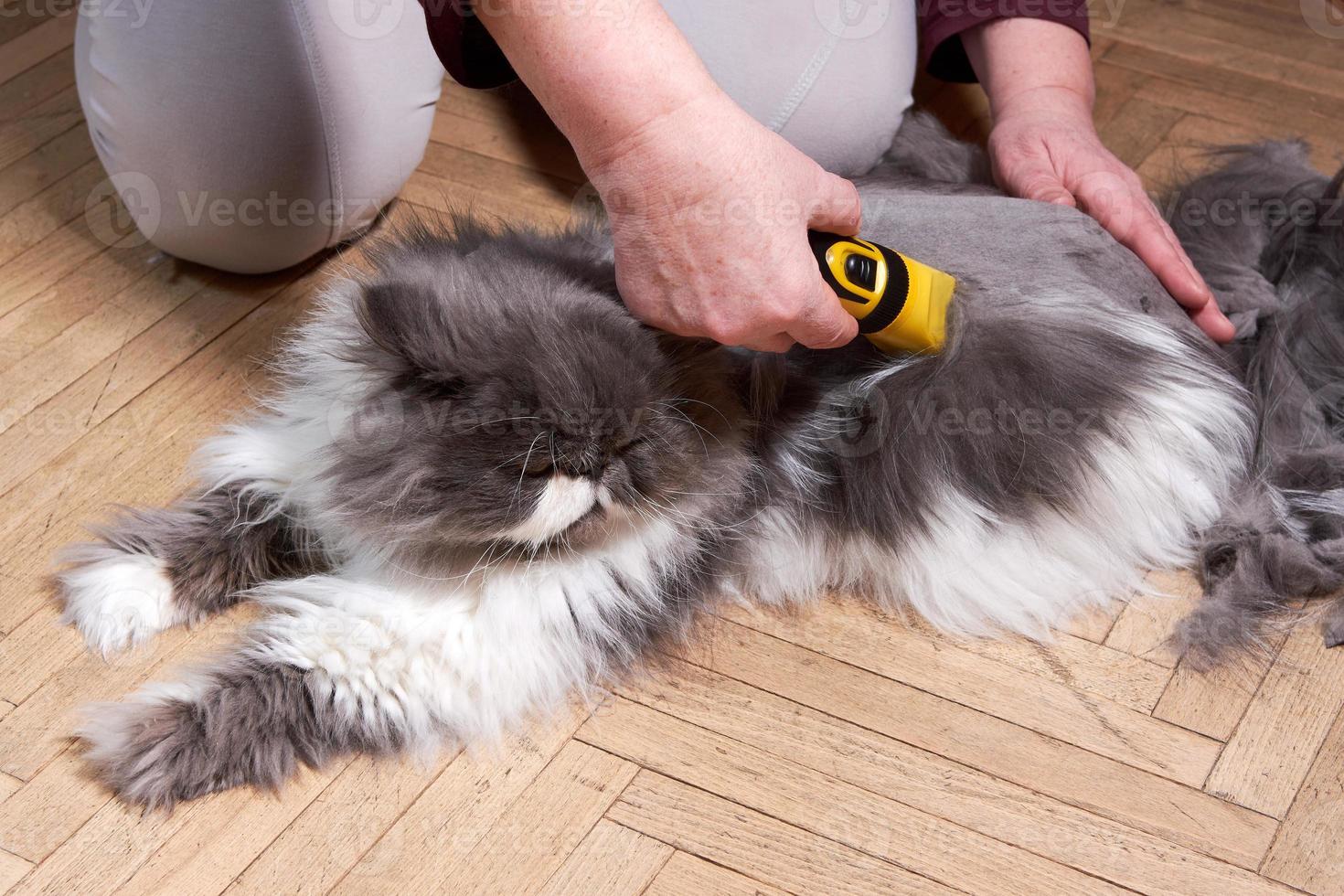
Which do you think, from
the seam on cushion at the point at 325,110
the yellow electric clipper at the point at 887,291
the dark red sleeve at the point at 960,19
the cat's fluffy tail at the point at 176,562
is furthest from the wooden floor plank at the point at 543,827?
the dark red sleeve at the point at 960,19

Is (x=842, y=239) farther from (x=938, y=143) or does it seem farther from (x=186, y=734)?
(x=186, y=734)

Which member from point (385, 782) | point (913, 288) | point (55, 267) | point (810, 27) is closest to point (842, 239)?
point (913, 288)

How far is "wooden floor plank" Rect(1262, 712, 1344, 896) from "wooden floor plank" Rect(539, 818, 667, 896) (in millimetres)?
590

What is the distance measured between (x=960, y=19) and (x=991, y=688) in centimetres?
118

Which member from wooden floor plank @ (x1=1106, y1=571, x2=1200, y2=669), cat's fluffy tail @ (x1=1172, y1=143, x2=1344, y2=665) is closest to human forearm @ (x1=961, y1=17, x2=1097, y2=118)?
cat's fluffy tail @ (x1=1172, y1=143, x2=1344, y2=665)

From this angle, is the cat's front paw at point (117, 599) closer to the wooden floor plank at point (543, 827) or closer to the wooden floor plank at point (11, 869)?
the wooden floor plank at point (11, 869)

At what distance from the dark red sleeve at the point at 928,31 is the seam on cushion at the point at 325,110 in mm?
367

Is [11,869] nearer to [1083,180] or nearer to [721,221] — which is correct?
[721,221]

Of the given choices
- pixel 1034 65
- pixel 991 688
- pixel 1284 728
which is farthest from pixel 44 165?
pixel 1284 728

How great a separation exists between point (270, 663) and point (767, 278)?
64 cm

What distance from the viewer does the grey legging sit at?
1.68 metres

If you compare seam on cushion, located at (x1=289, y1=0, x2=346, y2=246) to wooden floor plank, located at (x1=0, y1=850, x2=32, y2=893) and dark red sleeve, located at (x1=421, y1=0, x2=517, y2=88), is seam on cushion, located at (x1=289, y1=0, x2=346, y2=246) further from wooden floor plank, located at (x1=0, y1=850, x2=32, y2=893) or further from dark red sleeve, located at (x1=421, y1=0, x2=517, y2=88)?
wooden floor plank, located at (x1=0, y1=850, x2=32, y2=893)

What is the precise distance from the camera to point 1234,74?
→ 2.33 meters

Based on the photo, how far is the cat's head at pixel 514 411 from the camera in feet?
3.46
